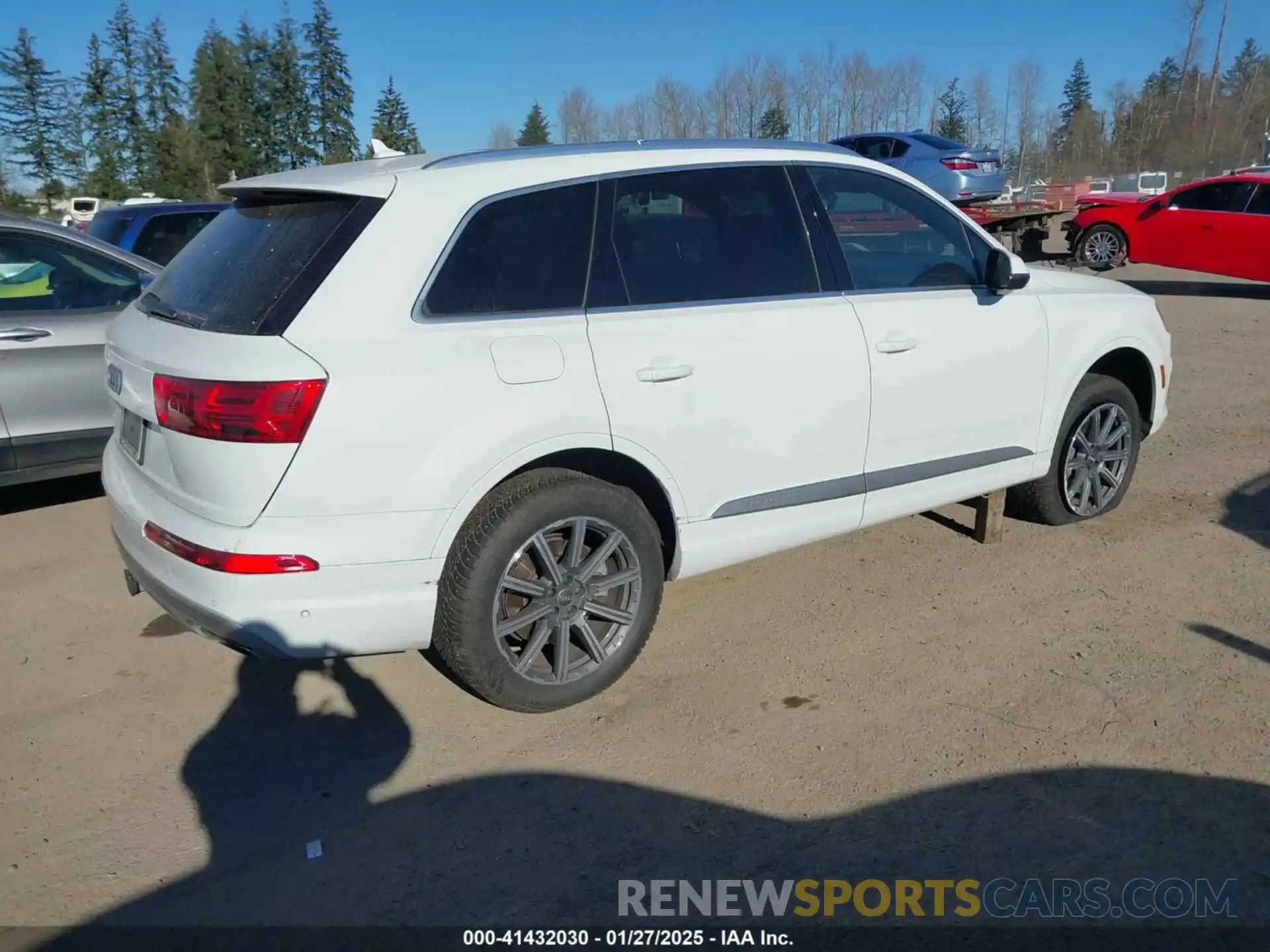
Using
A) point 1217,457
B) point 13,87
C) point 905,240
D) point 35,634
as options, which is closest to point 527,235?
point 905,240

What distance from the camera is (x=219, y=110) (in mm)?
53938

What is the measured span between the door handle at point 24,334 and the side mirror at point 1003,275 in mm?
4866

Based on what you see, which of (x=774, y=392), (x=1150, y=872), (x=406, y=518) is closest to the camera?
(x=1150, y=872)

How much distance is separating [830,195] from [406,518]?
2.35 m

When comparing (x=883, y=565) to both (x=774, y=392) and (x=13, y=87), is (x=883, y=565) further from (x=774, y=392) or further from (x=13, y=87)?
(x=13, y=87)

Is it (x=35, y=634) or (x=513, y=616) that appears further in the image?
(x=35, y=634)

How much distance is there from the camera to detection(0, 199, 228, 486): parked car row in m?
5.33

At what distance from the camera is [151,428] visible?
10.8ft

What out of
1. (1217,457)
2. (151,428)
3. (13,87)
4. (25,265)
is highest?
(13,87)

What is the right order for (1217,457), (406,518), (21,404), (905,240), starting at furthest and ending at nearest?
(1217,457) → (21,404) → (905,240) → (406,518)

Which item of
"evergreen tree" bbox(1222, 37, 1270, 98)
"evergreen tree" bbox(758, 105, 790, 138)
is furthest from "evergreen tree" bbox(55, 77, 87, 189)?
"evergreen tree" bbox(1222, 37, 1270, 98)

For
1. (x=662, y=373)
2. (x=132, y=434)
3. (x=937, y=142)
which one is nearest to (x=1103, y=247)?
(x=937, y=142)

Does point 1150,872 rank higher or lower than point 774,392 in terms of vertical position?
lower

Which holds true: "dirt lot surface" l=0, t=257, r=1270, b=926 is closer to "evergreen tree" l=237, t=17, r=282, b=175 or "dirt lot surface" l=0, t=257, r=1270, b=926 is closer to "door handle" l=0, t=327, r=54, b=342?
"door handle" l=0, t=327, r=54, b=342
